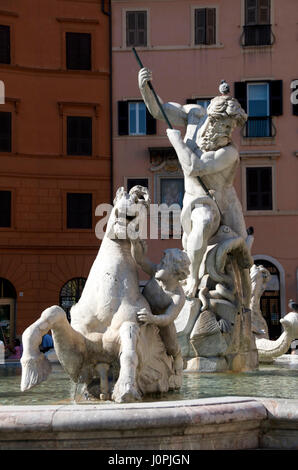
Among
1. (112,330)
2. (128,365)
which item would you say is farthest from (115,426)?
(112,330)

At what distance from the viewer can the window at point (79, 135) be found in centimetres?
2953

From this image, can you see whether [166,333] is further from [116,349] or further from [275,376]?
[275,376]

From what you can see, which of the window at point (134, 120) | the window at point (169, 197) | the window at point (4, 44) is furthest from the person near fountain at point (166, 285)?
the window at point (4, 44)

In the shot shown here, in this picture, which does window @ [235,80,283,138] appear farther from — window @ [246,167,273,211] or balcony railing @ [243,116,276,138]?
window @ [246,167,273,211]

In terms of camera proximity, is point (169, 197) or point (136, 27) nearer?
point (169, 197)

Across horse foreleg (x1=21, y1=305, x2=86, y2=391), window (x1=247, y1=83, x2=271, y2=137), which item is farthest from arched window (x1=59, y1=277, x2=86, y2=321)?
horse foreleg (x1=21, y1=305, x2=86, y2=391)

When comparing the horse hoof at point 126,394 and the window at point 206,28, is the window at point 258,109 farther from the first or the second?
the horse hoof at point 126,394

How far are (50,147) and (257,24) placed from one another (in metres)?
8.42

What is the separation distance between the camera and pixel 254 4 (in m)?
30.0

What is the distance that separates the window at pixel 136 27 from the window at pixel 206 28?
1890 mm

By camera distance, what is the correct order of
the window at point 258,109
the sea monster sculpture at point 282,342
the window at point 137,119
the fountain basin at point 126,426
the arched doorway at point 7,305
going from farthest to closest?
1. the window at point 137,119
2. the window at point 258,109
3. the arched doorway at point 7,305
4. the sea monster sculpture at point 282,342
5. the fountain basin at point 126,426

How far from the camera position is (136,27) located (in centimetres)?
3009

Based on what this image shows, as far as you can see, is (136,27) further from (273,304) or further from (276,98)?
(273,304)

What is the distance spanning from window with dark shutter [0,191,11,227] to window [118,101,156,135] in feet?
14.9
